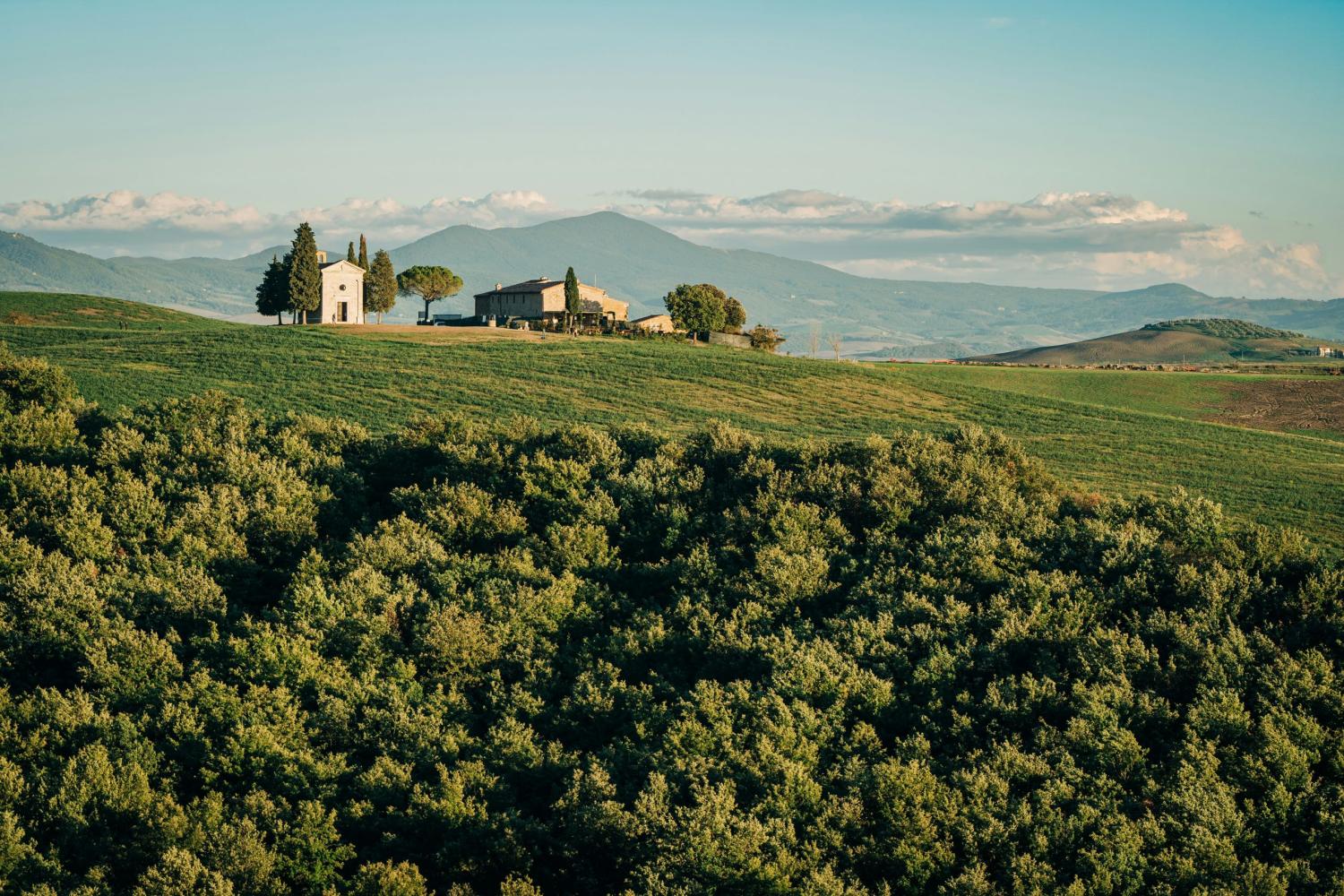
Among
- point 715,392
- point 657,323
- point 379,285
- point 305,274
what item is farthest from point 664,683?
point 379,285

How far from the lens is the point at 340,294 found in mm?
112250

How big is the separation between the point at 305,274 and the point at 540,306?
26.5 meters

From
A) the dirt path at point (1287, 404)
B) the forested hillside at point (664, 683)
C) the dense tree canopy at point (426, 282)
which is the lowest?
the forested hillside at point (664, 683)

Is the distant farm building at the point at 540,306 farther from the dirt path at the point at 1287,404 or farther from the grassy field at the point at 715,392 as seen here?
the dirt path at the point at 1287,404

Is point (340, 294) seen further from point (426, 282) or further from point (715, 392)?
point (715, 392)

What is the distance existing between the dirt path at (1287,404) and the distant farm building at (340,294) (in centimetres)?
8037

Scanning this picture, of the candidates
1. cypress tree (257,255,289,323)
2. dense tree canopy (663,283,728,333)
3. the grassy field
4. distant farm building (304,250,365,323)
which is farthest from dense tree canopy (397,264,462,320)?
dense tree canopy (663,283,728,333)

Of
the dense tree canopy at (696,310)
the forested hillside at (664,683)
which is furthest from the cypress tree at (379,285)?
the forested hillside at (664,683)

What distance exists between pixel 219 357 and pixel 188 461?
35.7 meters

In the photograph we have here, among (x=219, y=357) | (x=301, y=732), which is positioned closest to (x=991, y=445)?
(x=301, y=732)

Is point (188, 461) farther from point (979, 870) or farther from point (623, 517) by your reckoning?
point (979, 870)

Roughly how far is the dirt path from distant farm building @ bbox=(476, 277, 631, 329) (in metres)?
58.1

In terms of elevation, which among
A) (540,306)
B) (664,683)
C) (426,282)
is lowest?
(664,683)

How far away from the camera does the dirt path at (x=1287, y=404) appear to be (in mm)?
76625
